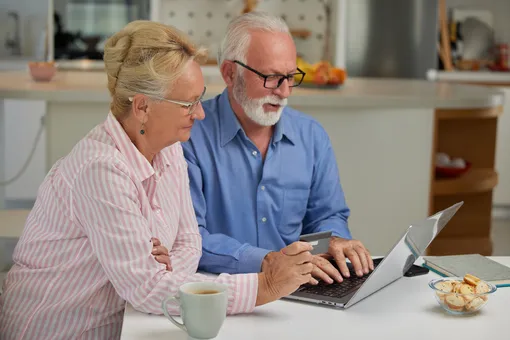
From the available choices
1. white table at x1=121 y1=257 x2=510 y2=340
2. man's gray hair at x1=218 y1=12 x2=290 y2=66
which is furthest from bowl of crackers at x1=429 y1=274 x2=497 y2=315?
man's gray hair at x1=218 y1=12 x2=290 y2=66

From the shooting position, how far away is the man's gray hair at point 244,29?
223 centimetres

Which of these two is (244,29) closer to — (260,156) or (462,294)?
(260,156)

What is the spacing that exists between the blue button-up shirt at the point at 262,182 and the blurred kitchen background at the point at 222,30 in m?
3.45

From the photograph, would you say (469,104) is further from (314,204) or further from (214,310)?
(214,310)

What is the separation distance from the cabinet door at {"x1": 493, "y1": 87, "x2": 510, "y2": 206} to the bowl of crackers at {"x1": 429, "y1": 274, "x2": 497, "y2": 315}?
14.8ft

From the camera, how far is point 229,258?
1.94 meters

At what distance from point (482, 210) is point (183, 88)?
2.62 m

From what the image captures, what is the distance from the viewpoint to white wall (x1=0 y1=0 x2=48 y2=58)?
588 cm

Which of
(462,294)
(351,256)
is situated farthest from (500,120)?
(462,294)

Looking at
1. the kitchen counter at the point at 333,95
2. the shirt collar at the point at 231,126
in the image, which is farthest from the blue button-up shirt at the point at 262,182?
the kitchen counter at the point at 333,95

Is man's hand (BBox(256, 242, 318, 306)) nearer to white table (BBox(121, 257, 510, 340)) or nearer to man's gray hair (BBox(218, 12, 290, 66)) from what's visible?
white table (BBox(121, 257, 510, 340))

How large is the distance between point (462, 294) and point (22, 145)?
186 inches

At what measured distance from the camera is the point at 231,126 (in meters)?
2.28

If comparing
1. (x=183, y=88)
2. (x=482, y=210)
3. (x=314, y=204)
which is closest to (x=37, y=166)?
(x=482, y=210)
